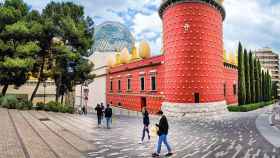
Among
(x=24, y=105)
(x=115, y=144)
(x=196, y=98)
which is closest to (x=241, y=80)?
(x=196, y=98)

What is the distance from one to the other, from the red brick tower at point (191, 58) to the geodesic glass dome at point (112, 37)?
169 feet

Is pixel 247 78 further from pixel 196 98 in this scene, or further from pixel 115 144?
pixel 115 144

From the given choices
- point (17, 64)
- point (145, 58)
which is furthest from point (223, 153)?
point (145, 58)

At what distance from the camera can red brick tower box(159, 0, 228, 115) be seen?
25219 millimetres

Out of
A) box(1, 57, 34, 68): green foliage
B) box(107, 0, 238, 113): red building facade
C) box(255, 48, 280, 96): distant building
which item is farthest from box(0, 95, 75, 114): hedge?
box(255, 48, 280, 96): distant building

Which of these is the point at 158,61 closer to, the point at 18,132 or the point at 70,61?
the point at 70,61

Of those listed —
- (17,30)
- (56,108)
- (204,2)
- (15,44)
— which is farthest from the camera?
(15,44)

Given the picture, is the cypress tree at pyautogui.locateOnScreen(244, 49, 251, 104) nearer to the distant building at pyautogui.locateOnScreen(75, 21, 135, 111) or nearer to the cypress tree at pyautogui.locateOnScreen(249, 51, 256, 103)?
the cypress tree at pyautogui.locateOnScreen(249, 51, 256, 103)

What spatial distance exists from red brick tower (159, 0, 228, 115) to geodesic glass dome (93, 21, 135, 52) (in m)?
51.5

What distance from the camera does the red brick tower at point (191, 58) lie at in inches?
993

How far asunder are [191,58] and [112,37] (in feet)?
198

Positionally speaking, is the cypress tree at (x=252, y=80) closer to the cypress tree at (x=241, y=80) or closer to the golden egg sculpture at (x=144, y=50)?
the cypress tree at (x=241, y=80)

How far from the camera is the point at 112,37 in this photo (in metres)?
82.6

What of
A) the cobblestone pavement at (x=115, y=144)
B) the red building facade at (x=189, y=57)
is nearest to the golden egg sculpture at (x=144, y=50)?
the red building facade at (x=189, y=57)
